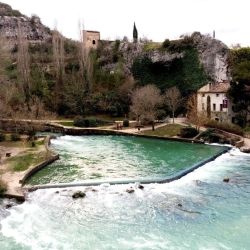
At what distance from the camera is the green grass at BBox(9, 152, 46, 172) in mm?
29344

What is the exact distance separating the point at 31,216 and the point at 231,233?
1043cm

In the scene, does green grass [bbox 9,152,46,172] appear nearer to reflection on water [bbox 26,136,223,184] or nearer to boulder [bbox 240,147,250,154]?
reflection on water [bbox 26,136,223,184]

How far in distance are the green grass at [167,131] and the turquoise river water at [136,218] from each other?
17559 millimetres

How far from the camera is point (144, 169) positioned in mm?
30891

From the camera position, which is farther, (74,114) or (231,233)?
(74,114)

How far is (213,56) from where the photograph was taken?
6128 cm

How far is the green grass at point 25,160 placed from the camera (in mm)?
29344

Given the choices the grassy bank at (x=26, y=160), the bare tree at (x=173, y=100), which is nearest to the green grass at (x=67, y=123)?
the bare tree at (x=173, y=100)

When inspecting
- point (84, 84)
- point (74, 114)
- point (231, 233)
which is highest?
point (84, 84)

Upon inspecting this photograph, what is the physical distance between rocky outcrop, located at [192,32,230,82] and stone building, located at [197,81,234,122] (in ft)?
26.1

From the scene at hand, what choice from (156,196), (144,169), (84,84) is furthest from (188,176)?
(84,84)

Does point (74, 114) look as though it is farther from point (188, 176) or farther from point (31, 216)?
point (31, 216)

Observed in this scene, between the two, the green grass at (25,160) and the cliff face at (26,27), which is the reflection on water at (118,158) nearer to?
the green grass at (25,160)

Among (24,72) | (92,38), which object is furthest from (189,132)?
→ (92,38)
